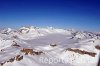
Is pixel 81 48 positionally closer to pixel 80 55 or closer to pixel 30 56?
pixel 80 55

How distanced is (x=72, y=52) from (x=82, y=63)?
8759 millimetres

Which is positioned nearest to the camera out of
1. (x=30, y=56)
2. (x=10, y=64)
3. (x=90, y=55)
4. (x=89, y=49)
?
(x=10, y=64)

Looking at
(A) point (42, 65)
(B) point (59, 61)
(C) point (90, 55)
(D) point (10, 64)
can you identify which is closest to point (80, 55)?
(C) point (90, 55)

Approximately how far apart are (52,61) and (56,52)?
44.7 feet

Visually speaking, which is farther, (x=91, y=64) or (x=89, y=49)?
(x=89, y=49)

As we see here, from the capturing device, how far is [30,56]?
5791cm

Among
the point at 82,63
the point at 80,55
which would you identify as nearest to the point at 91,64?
the point at 82,63

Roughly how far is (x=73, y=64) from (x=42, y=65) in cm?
1282

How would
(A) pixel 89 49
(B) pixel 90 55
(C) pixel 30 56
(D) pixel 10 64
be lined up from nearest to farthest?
(D) pixel 10 64
(C) pixel 30 56
(B) pixel 90 55
(A) pixel 89 49

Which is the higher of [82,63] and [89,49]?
[89,49]

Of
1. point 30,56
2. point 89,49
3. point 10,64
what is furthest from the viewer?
point 89,49

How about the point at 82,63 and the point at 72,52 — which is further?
the point at 72,52

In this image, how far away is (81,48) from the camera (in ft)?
225

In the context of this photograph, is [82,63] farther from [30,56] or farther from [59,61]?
[30,56]
